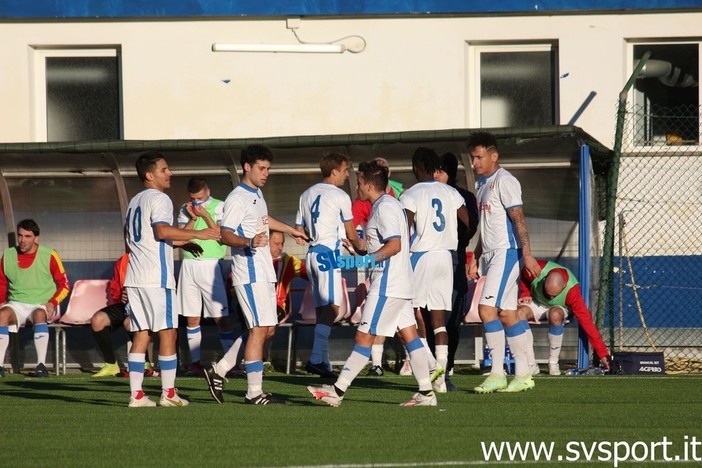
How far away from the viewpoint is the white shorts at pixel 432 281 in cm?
1162

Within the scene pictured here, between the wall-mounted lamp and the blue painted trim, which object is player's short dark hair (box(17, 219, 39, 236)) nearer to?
the blue painted trim

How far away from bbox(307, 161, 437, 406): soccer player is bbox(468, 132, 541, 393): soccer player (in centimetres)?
129

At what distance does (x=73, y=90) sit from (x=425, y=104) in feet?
16.5

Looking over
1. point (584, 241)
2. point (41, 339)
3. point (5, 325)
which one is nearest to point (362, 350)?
point (584, 241)

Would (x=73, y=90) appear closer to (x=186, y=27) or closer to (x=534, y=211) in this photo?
(x=186, y=27)

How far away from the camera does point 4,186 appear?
15.6m

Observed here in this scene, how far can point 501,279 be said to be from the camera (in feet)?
36.0

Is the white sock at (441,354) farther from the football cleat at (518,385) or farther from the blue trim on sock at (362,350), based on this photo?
the blue trim on sock at (362,350)

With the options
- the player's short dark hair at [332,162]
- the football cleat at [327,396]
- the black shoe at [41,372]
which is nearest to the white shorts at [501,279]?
the football cleat at [327,396]

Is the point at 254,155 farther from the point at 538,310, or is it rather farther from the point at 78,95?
the point at 78,95

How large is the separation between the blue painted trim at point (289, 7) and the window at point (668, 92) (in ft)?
2.14

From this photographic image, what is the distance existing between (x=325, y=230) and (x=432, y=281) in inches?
78.2

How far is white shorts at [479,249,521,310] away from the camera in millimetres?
10977

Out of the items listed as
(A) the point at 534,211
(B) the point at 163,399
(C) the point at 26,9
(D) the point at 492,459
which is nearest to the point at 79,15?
(C) the point at 26,9
